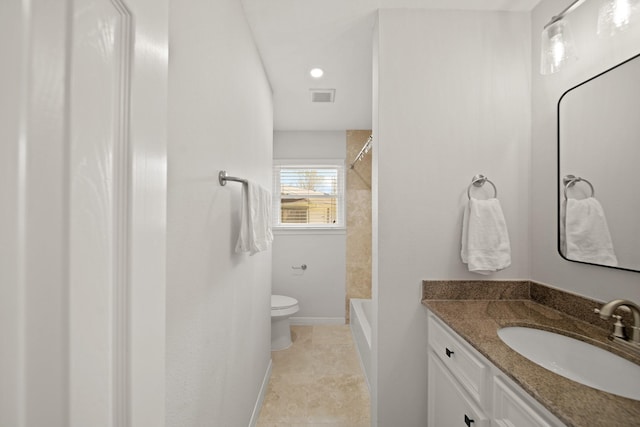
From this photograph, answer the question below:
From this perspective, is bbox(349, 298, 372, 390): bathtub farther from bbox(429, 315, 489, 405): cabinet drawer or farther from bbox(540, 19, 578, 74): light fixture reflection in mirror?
bbox(540, 19, 578, 74): light fixture reflection in mirror

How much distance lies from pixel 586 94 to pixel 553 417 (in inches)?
52.7

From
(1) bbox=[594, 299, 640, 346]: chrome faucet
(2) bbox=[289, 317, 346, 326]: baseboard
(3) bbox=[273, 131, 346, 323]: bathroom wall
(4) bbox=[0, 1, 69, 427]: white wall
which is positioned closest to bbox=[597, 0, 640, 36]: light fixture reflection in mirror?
(1) bbox=[594, 299, 640, 346]: chrome faucet

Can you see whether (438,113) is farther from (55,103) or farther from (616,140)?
(55,103)

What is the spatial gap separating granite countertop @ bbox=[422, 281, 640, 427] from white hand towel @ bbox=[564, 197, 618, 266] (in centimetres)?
29

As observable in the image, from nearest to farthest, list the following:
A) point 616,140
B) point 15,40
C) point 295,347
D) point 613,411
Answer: point 15,40
point 613,411
point 616,140
point 295,347

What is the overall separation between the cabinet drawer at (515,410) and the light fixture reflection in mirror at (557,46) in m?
1.29

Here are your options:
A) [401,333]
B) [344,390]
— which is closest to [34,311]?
[401,333]

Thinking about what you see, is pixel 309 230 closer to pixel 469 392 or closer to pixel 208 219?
pixel 208 219

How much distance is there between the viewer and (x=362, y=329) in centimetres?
269

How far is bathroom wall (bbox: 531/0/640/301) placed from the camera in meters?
1.17

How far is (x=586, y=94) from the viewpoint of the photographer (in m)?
1.30

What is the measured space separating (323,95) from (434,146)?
139cm

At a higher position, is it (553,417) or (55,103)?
(55,103)

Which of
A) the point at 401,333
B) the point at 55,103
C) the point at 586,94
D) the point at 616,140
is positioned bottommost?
the point at 401,333
